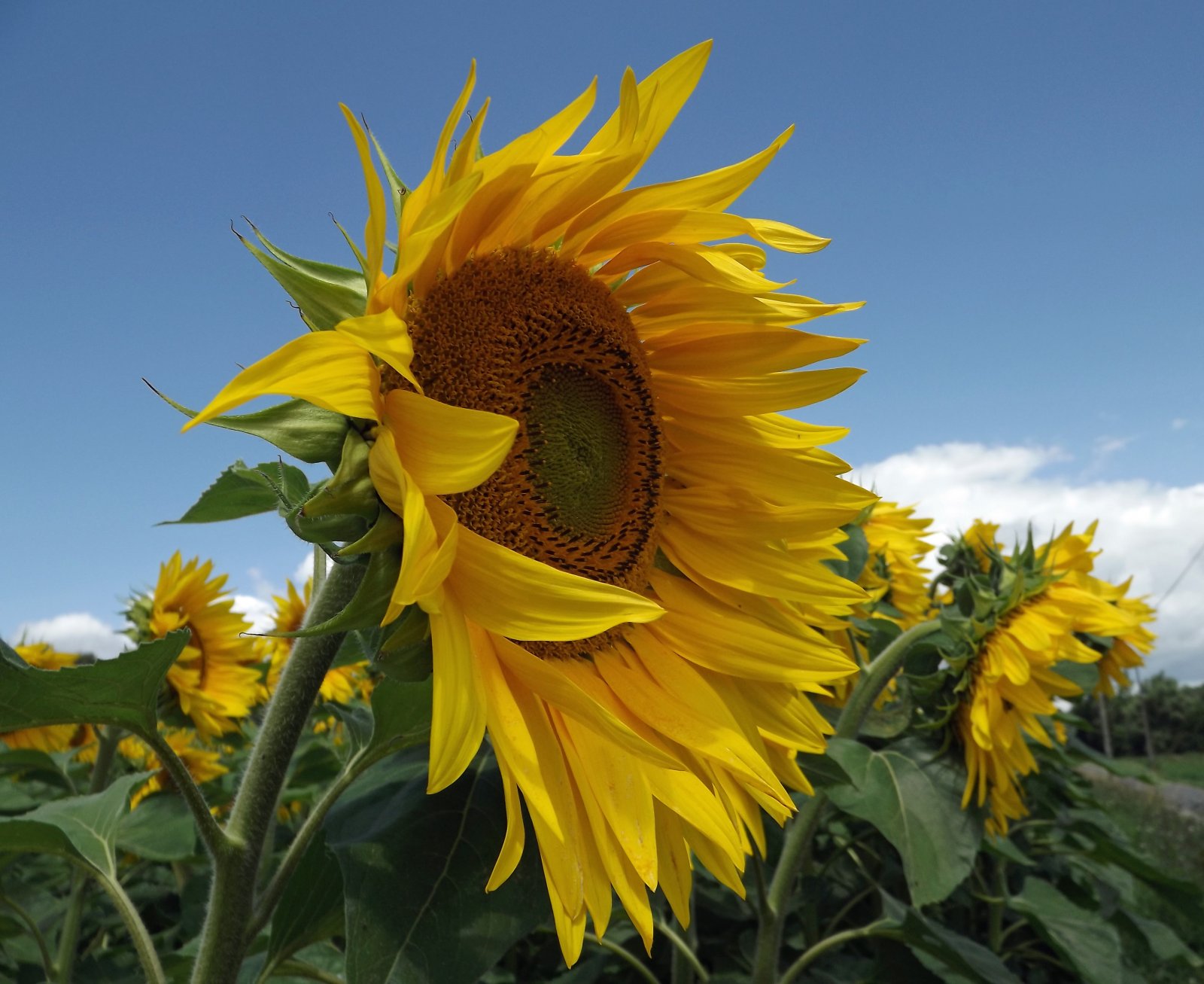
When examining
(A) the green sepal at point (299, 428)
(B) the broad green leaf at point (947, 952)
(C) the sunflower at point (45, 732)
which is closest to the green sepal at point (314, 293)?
(A) the green sepal at point (299, 428)

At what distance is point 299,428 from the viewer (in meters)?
1.03

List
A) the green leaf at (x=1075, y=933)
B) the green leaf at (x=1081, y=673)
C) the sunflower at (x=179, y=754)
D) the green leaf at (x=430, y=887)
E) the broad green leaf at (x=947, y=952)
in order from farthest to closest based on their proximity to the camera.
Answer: the sunflower at (x=179, y=754)
the green leaf at (x=1081, y=673)
the green leaf at (x=1075, y=933)
the broad green leaf at (x=947, y=952)
the green leaf at (x=430, y=887)

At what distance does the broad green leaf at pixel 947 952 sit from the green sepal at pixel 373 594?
1895 millimetres

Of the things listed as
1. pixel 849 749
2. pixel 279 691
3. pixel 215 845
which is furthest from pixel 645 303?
pixel 849 749

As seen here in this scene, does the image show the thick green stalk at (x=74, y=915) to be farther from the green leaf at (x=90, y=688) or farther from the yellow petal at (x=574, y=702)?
the yellow petal at (x=574, y=702)

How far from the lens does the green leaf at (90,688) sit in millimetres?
1241

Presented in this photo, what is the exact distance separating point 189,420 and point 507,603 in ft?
1.24

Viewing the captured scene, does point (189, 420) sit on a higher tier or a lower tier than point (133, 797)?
higher

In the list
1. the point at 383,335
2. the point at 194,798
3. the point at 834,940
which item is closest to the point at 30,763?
the point at 194,798

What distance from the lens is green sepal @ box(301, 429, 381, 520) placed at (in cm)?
100

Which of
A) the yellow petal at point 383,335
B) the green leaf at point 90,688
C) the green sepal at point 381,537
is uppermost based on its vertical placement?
the yellow petal at point 383,335

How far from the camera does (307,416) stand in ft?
3.40

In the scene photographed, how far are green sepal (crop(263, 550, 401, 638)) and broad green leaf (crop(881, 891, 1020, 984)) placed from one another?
1895 mm

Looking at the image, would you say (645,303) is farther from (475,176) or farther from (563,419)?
(475,176)
